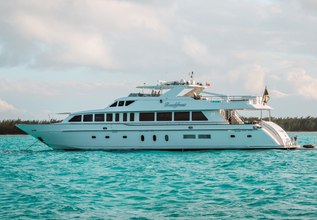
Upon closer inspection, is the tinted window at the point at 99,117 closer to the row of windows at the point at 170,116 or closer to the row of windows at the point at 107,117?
the row of windows at the point at 107,117

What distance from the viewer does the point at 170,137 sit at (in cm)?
3459

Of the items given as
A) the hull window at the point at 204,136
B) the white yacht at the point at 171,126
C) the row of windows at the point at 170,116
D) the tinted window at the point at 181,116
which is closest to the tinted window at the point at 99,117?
the white yacht at the point at 171,126

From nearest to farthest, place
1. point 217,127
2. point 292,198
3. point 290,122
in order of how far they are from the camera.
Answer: point 292,198
point 217,127
point 290,122

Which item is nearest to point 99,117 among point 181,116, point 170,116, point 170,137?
point 170,116

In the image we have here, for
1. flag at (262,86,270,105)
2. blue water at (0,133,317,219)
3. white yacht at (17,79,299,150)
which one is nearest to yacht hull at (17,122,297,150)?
white yacht at (17,79,299,150)

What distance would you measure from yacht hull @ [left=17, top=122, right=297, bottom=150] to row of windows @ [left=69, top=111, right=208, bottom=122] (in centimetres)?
48

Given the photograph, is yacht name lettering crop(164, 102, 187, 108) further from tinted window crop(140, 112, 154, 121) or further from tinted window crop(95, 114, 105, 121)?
tinted window crop(95, 114, 105, 121)

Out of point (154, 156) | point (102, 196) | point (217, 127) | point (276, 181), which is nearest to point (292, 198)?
point (276, 181)

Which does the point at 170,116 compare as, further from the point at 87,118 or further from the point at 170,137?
the point at 87,118

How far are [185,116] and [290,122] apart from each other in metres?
40.6

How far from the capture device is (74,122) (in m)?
36.1

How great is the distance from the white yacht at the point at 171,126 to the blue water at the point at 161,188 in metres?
4.66

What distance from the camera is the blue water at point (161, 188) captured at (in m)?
13.6

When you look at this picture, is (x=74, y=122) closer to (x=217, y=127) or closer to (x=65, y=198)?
(x=217, y=127)
